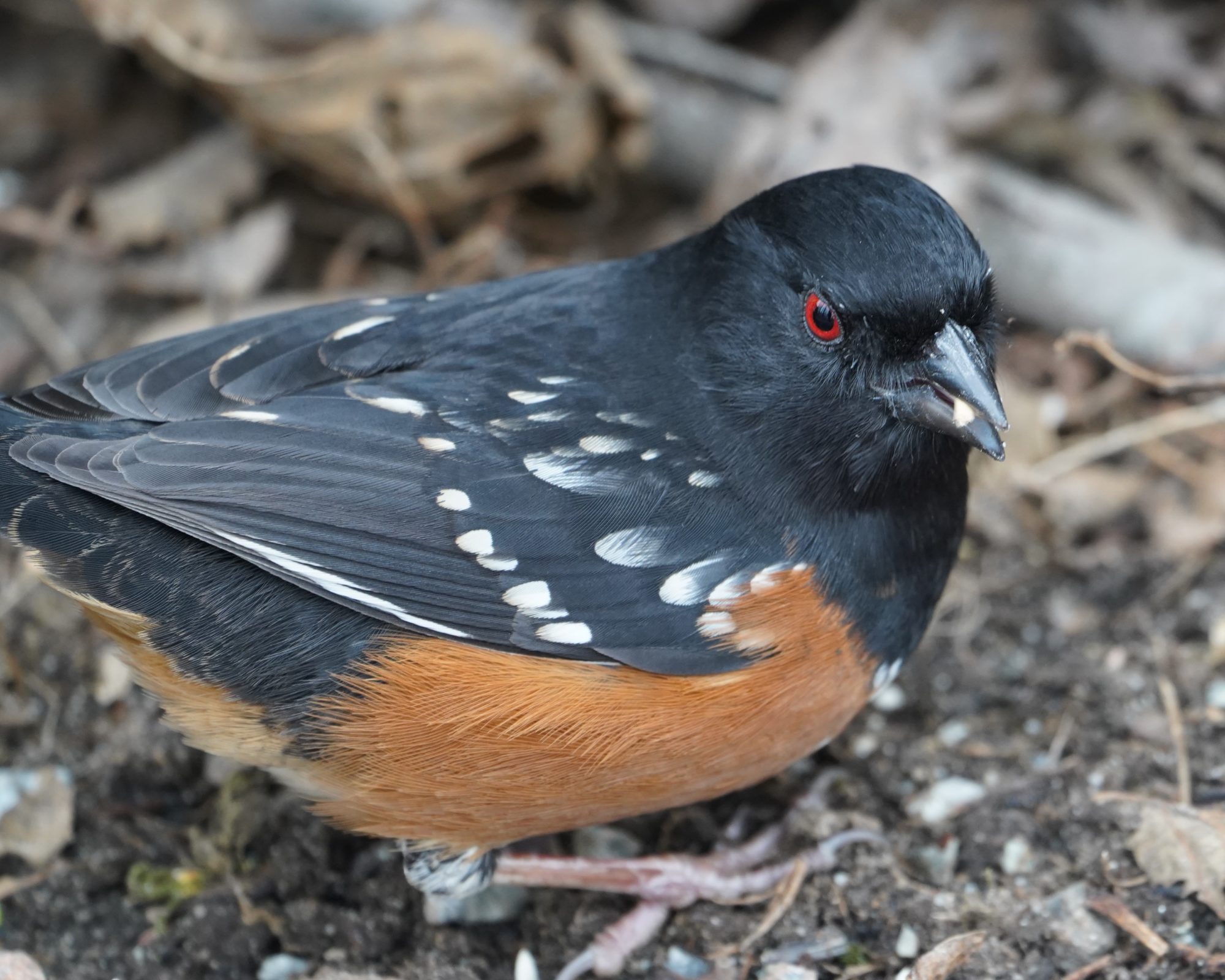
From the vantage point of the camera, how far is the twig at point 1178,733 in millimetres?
2889

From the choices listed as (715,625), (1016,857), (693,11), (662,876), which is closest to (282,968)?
(662,876)

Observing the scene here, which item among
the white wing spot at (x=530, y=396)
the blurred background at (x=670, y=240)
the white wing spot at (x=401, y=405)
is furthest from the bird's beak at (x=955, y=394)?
the white wing spot at (x=401, y=405)

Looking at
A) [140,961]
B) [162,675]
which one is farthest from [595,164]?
[140,961]

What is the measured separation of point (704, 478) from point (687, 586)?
0.22 metres

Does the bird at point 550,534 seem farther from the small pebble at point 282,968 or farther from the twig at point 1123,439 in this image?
the twig at point 1123,439

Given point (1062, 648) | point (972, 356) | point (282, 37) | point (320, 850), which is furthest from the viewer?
point (282, 37)

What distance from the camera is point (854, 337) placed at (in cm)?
258

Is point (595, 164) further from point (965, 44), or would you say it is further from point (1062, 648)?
point (1062, 648)

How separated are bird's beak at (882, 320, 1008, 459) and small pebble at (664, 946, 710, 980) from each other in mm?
1185

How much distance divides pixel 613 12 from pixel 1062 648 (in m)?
2.72

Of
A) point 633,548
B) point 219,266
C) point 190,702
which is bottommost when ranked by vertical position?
point 190,702

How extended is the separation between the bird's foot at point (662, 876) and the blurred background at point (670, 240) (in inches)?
1.6

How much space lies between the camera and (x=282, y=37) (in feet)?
14.0

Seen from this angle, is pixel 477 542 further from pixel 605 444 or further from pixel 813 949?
pixel 813 949
